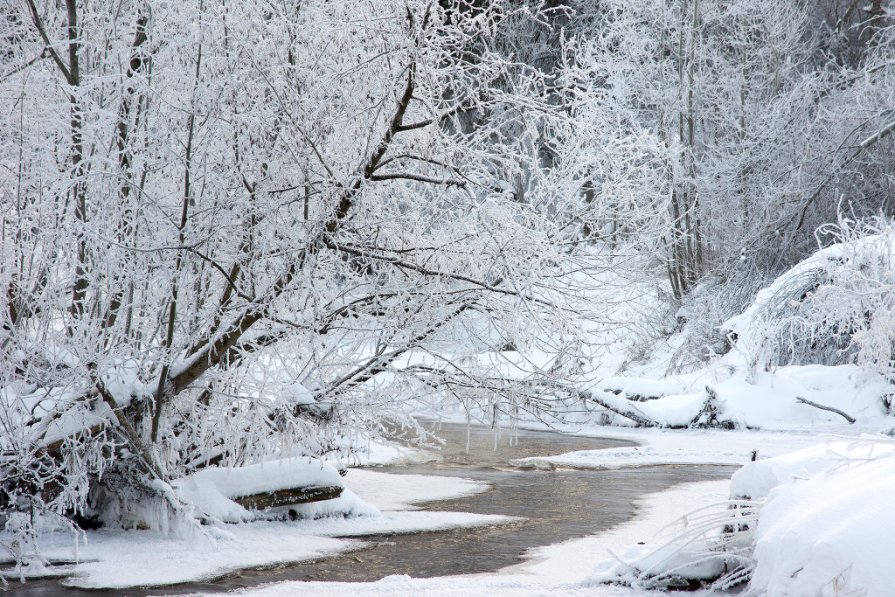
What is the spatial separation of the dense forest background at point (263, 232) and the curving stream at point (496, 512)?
3.48 feet

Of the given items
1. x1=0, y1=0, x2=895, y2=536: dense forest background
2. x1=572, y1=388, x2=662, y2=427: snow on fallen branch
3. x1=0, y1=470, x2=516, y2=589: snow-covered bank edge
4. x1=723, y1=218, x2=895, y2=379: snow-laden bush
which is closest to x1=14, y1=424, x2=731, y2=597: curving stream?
x1=0, y1=470, x2=516, y2=589: snow-covered bank edge

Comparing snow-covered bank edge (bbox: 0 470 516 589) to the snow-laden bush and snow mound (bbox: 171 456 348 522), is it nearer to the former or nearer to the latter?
snow mound (bbox: 171 456 348 522)

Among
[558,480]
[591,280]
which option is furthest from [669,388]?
[591,280]

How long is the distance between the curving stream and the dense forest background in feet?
3.48

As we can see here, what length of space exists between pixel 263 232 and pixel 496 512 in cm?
345

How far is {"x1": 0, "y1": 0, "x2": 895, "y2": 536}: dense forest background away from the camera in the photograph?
707 cm

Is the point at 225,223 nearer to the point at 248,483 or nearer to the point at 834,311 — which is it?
the point at 248,483

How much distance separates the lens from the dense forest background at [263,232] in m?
7.07

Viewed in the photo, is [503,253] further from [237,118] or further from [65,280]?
[65,280]

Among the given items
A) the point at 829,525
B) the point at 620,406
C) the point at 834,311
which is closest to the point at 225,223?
the point at 829,525

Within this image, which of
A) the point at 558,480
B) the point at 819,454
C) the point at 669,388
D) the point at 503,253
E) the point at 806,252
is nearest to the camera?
the point at 819,454

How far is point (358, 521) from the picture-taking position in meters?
8.39

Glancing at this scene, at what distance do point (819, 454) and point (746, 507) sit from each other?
1.74 ft

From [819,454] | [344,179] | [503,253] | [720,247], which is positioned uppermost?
[720,247]
